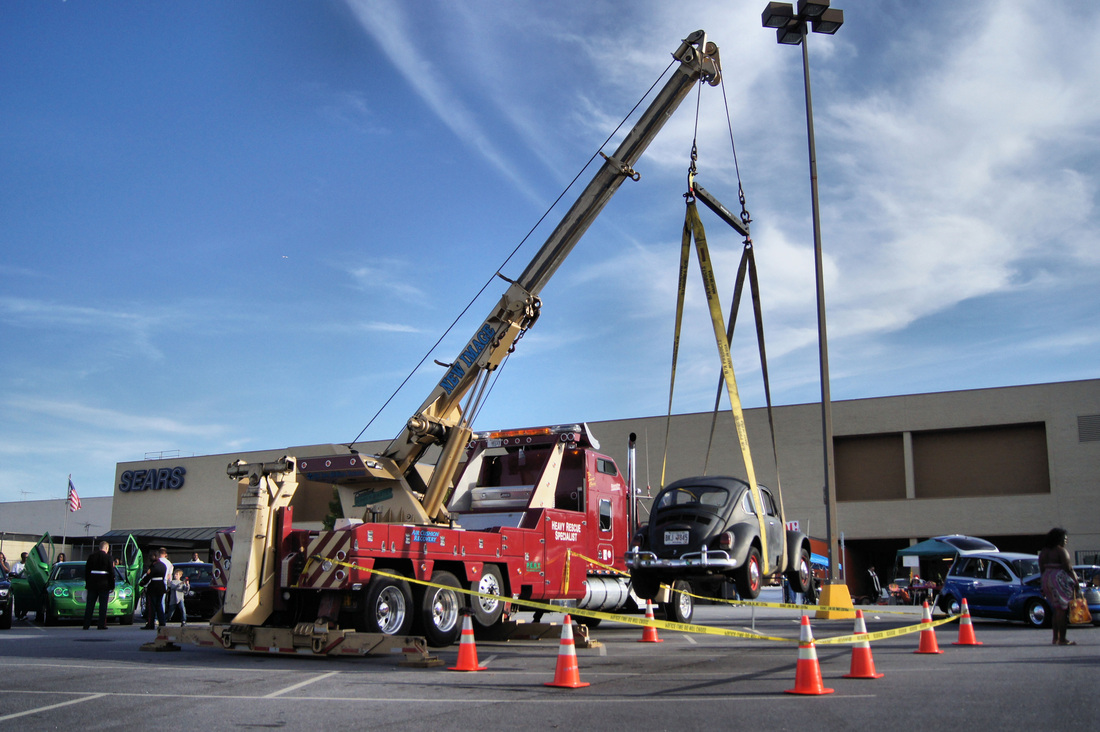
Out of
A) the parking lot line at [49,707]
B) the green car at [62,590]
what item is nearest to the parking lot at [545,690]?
the parking lot line at [49,707]

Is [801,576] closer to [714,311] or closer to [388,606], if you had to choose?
[714,311]

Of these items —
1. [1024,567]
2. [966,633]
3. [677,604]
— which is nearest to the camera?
[966,633]

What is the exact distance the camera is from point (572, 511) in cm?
1409

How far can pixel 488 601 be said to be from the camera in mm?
11898

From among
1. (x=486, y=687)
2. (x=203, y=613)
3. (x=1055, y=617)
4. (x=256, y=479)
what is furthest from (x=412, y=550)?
(x=203, y=613)

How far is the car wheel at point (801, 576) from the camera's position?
15.7 metres

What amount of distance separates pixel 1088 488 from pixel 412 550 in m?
33.1

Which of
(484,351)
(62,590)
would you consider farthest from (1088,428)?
(62,590)

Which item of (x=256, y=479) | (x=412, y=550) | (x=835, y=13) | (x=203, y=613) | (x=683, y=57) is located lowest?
(x=203, y=613)

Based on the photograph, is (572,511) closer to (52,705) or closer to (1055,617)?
(1055,617)

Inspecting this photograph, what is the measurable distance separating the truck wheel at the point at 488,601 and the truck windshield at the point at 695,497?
4212 mm

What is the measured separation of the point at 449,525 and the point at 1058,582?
8138mm

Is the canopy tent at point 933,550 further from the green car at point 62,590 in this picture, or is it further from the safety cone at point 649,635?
the green car at point 62,590

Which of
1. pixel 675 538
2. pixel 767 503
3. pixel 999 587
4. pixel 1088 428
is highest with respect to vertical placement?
pixel 1088 428
